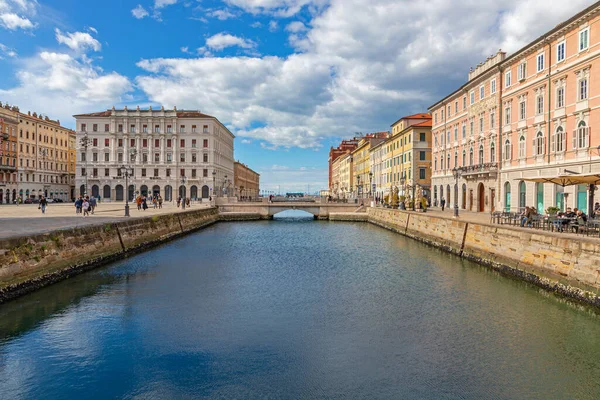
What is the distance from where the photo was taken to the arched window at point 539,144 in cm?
3541

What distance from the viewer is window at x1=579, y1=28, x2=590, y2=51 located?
30.0 meters

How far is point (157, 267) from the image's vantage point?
81.8ft

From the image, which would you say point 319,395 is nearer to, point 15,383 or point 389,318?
point 389,318

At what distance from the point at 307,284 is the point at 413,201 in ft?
113

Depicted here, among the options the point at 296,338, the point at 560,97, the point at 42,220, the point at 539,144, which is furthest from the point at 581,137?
the point at 42,220

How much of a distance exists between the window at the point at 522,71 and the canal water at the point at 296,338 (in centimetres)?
2419

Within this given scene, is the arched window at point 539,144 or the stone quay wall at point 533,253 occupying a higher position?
the arched window at point 539,144

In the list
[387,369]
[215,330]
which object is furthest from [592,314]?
[215,330]

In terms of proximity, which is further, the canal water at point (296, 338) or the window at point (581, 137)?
the window at point (581, 137)

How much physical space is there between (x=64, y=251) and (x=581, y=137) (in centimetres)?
3360

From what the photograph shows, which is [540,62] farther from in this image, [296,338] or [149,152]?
[149,152]

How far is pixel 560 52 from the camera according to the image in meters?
33.2

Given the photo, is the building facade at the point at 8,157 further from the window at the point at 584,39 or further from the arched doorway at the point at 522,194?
the window at the point at 584,39

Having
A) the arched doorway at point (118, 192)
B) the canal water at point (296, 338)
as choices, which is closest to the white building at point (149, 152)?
the arched doorway at point (118, 192)
